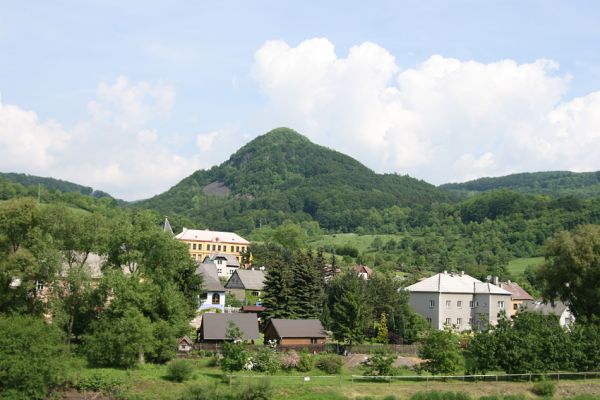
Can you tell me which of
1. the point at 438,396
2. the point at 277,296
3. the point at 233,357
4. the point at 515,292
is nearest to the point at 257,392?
the point at 233,357

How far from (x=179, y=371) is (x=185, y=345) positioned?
28.0 feet

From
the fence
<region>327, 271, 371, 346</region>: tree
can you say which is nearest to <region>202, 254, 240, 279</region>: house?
<region>327, 271, 371, 346</region>: tree

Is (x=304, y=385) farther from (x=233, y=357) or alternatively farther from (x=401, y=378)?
(x=401, y=378)

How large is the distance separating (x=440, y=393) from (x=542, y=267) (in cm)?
2084

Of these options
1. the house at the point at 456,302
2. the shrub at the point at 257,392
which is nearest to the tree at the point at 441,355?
the shrub at the point at 257,392

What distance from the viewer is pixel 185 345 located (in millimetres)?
48875

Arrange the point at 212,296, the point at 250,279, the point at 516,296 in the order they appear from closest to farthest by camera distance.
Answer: the point at 212,296, the point at 516,296, the point at 250,279

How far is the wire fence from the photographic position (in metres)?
41.6

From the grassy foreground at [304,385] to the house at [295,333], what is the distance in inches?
253

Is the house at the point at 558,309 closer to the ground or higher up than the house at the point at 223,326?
higher up

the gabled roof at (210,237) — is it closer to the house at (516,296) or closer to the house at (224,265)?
the house at (224,265)

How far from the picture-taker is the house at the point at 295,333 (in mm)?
51219

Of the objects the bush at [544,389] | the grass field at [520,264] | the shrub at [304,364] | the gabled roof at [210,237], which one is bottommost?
the bush at [544,389]

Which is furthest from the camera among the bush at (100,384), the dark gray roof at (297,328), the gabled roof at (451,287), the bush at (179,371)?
the gabled roof at (451,287)
